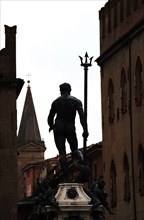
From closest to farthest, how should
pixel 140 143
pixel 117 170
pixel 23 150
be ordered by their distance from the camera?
pixel 140 143 < pixel 117 170 < pixel 23 150

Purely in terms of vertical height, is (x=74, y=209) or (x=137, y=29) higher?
(x=137, y=29)

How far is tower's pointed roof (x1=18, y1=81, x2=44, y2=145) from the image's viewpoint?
7219 inches

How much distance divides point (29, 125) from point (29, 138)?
215cm

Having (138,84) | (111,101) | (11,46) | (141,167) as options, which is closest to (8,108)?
(11,46)

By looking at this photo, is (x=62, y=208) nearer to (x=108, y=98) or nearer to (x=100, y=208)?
(x=100, y=208)

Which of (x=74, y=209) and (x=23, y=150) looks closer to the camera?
(x=74, y=209)

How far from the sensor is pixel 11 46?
2940 inches

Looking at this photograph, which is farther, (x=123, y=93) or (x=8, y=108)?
(x=8, y=108)

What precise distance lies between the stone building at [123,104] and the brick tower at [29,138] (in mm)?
106055

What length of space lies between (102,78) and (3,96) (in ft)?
21.8

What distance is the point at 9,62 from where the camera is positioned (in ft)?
244

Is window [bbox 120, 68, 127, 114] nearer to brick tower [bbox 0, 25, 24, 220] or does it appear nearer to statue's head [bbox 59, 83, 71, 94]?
brick tower [bbox 0, 25, 24, 220]

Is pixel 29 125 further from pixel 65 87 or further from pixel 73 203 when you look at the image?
pixel 73 203

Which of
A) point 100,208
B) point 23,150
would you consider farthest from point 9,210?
point 23,150
